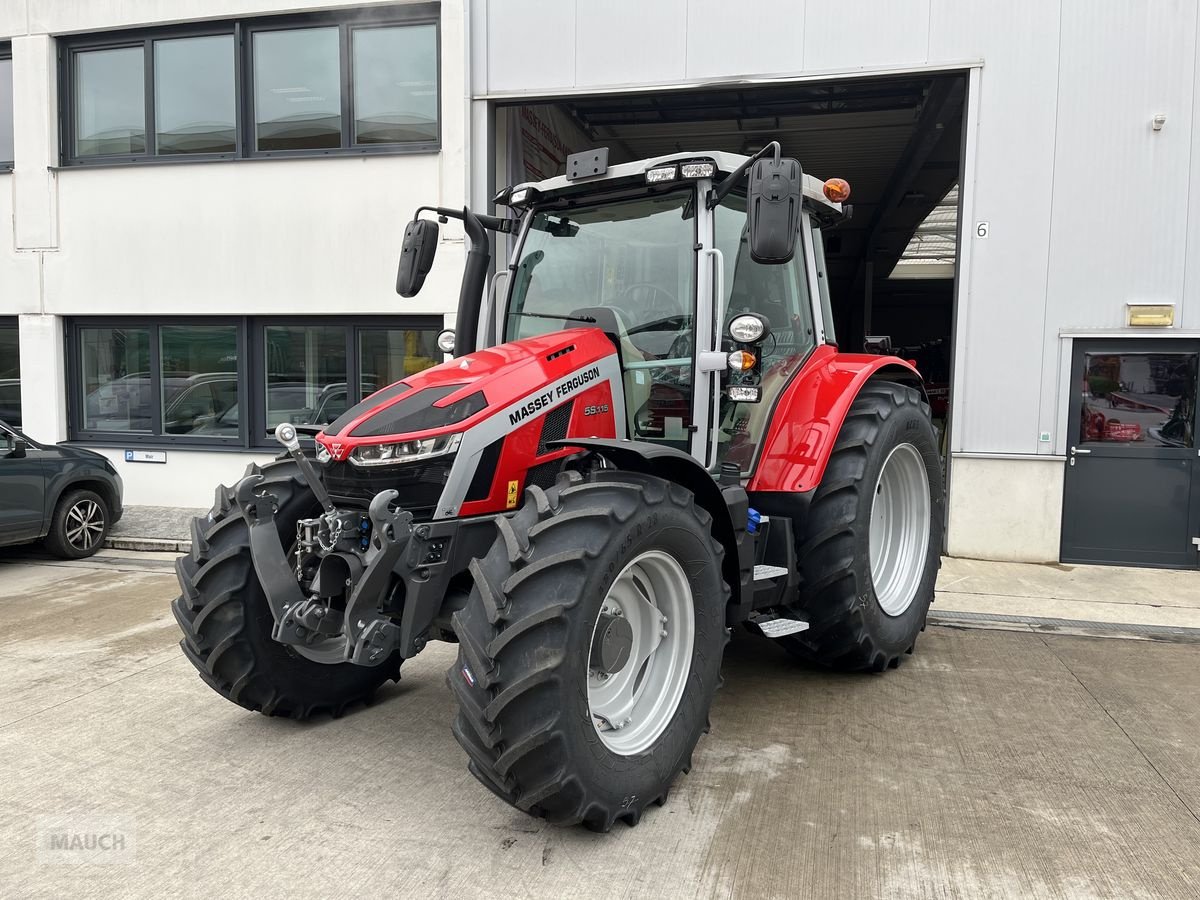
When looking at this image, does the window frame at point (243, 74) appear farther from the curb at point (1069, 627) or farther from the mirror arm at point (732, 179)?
the curb at point (1069, 627)

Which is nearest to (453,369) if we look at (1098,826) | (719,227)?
(719,227)

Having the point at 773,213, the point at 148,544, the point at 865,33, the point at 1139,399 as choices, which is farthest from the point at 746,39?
the point at 148,544

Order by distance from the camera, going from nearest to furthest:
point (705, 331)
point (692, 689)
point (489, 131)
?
point (692, 689) < point (705, 331) < point (489, 131)

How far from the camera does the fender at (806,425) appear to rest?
4090mm

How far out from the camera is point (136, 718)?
13.1ft

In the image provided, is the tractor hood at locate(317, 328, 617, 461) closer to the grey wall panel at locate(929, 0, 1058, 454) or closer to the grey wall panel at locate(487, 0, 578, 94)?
the grey wall panel at locate(929, 0, 1058, 454)

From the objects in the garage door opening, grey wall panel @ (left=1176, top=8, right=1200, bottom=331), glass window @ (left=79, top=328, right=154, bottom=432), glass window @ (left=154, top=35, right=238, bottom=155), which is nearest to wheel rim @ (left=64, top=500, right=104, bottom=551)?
glass window @ (left=79, top=328, right=154, bottom=432)

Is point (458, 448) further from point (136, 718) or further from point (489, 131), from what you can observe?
point (489, 131)

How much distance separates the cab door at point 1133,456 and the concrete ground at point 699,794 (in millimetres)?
2794

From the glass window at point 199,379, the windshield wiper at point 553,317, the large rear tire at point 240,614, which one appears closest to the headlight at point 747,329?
the windshield wiper at point 553,317

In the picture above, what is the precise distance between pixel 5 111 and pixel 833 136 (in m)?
9.98

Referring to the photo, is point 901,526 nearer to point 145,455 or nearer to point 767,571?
point 767,571

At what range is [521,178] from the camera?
936 cm

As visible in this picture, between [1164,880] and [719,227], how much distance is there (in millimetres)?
2836
